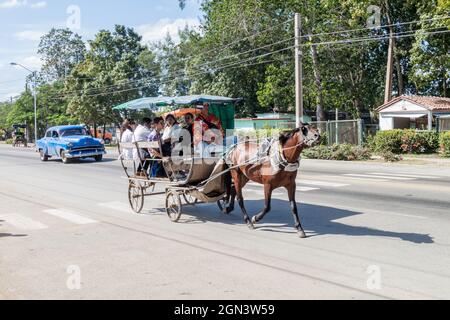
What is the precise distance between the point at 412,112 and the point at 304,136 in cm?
3149

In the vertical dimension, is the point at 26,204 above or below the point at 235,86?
below

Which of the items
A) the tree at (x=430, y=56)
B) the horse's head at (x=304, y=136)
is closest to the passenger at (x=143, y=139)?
the horse's head at (x=304, y=136)

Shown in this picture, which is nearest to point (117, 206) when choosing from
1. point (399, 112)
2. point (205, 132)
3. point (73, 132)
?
point (205, 132)

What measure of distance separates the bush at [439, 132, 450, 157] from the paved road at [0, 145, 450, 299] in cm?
1298

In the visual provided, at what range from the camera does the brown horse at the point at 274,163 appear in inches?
334

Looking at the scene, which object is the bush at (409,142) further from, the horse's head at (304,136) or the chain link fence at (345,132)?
the horse's head at (304,136)

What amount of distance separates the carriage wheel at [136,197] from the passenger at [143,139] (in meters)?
0.28

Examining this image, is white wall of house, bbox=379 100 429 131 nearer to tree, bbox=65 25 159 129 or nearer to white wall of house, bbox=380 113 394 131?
white wall of house, bbox=380 113 394 131

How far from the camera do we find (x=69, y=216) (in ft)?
36.7

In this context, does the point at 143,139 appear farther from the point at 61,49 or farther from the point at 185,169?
the point at 61,49
